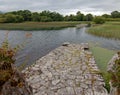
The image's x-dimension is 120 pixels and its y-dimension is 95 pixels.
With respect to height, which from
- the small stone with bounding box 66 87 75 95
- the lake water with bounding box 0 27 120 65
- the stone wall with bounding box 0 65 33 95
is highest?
the stone wall with bounding box 0 65 33 95

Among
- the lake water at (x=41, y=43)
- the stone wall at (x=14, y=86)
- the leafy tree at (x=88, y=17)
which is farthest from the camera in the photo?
the leafy tree at (x=88, y=17)

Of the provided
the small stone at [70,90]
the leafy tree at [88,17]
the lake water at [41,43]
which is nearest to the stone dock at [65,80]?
the small stone at [70,90]

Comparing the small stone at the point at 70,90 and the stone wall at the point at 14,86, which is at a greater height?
the stone wall at the point at 14,86

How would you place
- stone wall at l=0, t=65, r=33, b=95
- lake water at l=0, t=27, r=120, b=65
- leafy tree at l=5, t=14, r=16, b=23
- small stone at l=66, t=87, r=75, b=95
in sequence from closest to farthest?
stone wall at l=0, t=65, r=33, b=95 → small stone at l=66, t=87, r=75, b=95 → lake water at l=0, t=27, r=120, b=65 → leafy tree at l=5, t=14, r=16, b=23

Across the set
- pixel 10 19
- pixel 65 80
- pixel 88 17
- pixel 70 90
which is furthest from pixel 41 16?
pixel 70 90

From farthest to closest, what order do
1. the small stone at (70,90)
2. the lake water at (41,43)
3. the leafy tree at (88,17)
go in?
the leafy tree at (88,17) < the lake water at (41,43) < the small stone at (70,90)

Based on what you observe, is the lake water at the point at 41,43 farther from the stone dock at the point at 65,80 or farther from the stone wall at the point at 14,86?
the stone wall at the point at 14,86

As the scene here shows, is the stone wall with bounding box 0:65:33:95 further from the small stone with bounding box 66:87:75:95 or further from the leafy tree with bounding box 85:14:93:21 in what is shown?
the leafy tree with bounding box 85:14:93:21

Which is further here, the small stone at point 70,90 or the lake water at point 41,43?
the lake water at point 41,43

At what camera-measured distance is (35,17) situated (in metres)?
71.5

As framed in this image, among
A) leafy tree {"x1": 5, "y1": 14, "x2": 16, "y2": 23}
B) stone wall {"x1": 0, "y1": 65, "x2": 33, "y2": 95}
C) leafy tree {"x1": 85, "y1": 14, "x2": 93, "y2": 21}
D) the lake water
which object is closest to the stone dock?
stone wall {"x1": 0, "y1": 65, "x2": 33, "y2": 95}

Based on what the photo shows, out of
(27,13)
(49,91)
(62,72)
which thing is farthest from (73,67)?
(27,13)

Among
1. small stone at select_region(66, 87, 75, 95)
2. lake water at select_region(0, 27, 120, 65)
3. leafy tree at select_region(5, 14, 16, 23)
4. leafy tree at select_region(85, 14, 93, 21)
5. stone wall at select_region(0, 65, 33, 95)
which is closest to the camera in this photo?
stone wall at select_region(0, 65, 33, 95)

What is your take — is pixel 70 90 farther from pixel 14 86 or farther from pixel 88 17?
pixel 88 17
